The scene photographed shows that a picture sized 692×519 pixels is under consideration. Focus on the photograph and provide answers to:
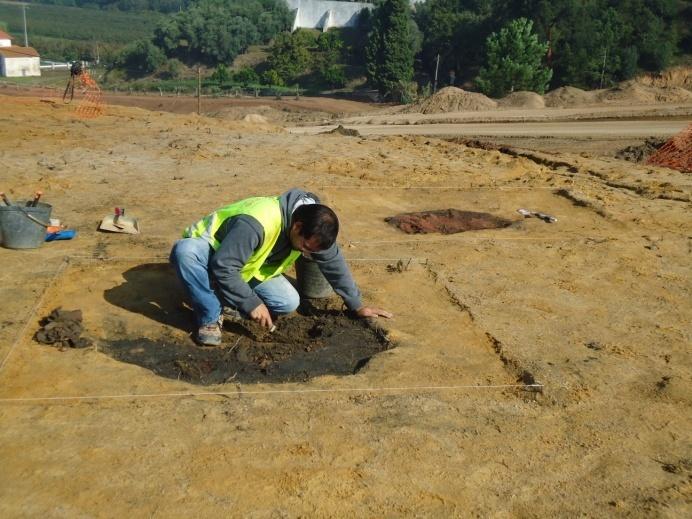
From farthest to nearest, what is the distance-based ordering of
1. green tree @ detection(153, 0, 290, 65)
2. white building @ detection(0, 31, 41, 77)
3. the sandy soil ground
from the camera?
green tree @ detection(153, 0, 290, 65) < white building @ detection(0, 31, 41, 77) < the sandy soil ground

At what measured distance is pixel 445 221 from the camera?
7.80 meters

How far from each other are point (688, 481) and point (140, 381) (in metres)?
2.83

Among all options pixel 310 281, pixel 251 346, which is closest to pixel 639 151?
pixel 310 281

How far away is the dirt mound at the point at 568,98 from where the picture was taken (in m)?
31.2

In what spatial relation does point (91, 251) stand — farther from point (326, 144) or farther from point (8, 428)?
point (326, 144)

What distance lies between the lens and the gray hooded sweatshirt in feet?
13.3

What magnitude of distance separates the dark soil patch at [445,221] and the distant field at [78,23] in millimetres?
87615

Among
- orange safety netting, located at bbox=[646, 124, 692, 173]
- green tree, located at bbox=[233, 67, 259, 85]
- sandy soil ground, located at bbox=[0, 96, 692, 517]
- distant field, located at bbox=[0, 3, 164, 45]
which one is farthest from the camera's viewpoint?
distant field, located at bbox=[0, 3, 164, 45]

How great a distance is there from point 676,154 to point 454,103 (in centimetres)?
1663

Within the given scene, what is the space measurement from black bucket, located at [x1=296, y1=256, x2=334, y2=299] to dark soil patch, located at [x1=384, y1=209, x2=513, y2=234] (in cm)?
228

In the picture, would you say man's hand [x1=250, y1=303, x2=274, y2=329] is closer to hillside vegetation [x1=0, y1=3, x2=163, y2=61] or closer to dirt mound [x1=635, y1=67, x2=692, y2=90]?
dirt mound [x1=635, y1=67, x2=692, y2=90]

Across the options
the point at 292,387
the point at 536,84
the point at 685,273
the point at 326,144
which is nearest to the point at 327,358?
the point at 292,387

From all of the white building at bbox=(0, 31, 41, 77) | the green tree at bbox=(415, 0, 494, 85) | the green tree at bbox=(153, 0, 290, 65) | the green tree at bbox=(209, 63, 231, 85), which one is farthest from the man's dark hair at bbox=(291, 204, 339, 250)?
the white building at bbox=(0, 31, 41, 77)

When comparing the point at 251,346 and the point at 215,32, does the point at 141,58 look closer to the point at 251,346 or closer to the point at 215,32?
the point at 215,32
